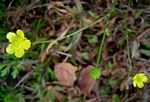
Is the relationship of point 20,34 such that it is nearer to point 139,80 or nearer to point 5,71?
point 5,71

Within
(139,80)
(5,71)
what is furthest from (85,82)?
(5,71)

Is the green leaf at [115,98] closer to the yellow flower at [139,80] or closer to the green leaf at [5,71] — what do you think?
the yellow flower at [139,80]

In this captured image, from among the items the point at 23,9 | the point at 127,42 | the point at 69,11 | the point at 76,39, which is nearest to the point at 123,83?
the point at 127,42

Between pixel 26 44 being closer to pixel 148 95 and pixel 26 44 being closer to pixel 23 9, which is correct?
pixel 23 9

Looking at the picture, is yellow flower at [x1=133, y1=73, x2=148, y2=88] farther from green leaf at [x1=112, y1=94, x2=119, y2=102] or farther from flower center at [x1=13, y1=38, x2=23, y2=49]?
flower center at [x1=13, y1=38, x2=23, y2=49]

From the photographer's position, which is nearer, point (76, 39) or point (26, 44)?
point (26, 44)

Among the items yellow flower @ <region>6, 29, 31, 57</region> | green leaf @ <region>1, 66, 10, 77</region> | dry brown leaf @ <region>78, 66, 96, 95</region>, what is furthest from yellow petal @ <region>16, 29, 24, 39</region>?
dry brown leaf @ <region>78, 66, 96, 95</region>
